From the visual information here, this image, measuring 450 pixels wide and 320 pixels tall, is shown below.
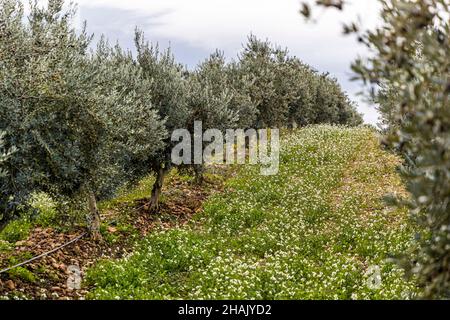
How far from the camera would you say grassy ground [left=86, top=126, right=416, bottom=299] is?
13859 mm

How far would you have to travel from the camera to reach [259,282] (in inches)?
561

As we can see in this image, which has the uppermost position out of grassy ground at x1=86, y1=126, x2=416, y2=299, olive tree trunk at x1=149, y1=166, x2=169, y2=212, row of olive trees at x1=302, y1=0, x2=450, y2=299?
row of olive trees at x1=302, y1=0, x2=450, y2=299

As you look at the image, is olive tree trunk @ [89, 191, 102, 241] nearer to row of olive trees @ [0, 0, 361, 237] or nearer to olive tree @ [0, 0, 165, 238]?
row of olive trees @ [0, 0, 361, 237]

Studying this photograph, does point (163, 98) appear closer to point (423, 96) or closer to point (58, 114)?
point (58, 114)

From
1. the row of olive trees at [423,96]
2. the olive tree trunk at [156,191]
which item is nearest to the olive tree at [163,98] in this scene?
the olive tree trunk at [156,191]

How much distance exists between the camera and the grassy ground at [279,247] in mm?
13859

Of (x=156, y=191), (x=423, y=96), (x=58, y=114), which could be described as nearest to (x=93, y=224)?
(x=156, y=191)

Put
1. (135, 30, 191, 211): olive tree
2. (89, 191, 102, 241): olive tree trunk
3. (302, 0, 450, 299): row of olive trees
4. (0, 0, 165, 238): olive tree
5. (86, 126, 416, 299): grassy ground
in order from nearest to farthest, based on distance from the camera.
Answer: (302, 0, 450, 299): row of olive trees, (0, 0, 165, 238): olive tree, (86, 126, 416, 299): grassy ground, (89, 191, 102, 241): olive tree trunk, (135, 30, 191, 211): olive tree

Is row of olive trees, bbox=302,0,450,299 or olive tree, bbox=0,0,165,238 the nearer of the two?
row of olive trees, bbox=302,0,450,299

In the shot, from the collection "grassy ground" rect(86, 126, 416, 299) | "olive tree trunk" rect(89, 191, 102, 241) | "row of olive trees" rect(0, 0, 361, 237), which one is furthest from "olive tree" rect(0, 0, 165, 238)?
"grassy ground" rect(86, 126, 416, 299)

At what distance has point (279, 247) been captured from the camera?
18.1 metres
